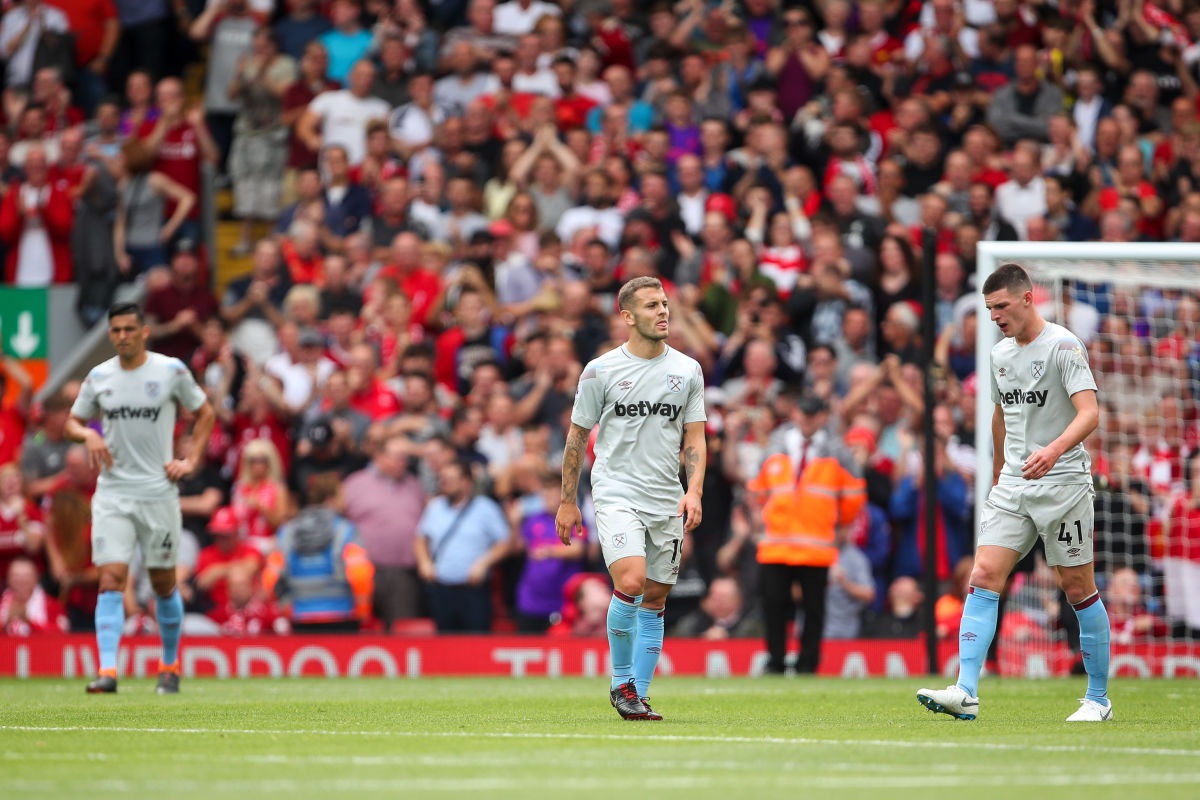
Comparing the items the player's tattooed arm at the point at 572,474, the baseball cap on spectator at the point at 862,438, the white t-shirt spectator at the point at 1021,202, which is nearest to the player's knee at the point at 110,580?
the player's tattooed arm at the point at 572,474

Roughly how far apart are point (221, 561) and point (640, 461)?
30.3ft

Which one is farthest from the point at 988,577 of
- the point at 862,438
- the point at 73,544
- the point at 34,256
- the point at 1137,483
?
the point at 34,256

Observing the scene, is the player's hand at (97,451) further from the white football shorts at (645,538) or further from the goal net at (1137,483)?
the goal net at (1137,483)

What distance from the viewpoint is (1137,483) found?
1650 cm

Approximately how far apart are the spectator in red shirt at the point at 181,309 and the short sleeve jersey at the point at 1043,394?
41.4 feet

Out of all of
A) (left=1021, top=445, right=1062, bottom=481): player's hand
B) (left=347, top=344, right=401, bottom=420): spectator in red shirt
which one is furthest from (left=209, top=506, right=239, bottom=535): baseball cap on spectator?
(left=1021, top=445, right=1062, bottom=481): player's hand

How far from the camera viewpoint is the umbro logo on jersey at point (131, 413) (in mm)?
13320

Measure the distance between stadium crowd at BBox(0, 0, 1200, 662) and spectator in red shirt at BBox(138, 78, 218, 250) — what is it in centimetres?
4

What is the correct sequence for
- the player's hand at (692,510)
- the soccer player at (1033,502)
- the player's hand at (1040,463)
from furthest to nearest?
the soccer player at (1033,502) → the player's hand at (692,510) → the player's hand at (1040,463)

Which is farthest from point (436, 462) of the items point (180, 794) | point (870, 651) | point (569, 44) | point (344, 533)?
point (180, 794)

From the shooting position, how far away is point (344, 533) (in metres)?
17.8

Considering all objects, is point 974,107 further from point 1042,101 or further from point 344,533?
point 344,533

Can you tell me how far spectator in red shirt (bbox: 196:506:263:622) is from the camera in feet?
59.9

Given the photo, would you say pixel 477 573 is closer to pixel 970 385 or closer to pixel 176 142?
pixel 970 385
